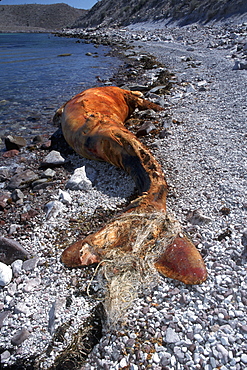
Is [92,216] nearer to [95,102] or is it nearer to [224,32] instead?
[95,102]

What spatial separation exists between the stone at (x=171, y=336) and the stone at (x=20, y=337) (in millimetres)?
1078

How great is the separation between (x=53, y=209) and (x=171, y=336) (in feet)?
7.30

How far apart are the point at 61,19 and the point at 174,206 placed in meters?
117

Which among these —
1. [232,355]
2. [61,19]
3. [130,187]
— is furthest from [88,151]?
[61,19]

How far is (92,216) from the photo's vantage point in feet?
11.8

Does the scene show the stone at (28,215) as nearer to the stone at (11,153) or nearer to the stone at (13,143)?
the stone at (11,153)

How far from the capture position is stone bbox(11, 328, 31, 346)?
215 centimetres

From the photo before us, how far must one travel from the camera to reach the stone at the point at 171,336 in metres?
1.99

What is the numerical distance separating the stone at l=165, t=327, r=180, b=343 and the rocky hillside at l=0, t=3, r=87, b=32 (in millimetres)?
108697

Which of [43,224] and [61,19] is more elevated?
[61,19]

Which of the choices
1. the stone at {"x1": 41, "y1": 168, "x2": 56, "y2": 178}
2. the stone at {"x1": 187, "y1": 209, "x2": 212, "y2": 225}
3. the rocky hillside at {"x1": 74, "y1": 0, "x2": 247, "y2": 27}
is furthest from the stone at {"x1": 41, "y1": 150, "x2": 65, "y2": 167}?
the rocky hillside at {"x1": 74, "y1": 0, "x2": 247, "y2": 27}

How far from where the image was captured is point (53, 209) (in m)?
3.67

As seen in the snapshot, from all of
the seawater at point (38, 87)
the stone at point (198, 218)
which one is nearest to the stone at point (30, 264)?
the stone at point (198, 218)

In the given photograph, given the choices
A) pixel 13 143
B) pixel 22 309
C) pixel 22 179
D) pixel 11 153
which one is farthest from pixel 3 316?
pixel 13 143
